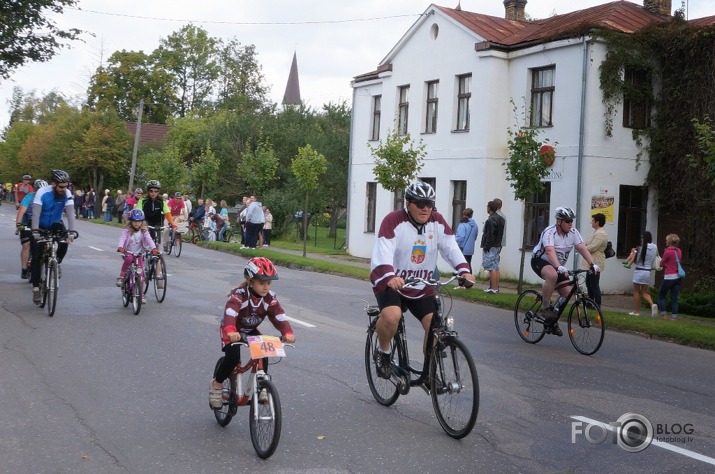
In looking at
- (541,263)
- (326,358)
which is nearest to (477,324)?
(541,263)

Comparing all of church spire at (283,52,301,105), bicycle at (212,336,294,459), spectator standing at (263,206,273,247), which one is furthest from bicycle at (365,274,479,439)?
church spire at (283,52,301,105)

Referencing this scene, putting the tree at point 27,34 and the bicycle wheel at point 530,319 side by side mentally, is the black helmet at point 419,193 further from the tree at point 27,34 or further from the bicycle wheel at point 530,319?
the tree at point 27,34

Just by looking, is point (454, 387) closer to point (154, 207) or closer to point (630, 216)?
point (154, 207)

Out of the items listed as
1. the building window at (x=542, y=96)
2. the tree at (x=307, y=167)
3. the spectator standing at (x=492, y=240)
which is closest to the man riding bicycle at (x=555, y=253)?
the spectator standing at (x=492, y=240)

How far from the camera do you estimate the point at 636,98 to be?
77.0 feet

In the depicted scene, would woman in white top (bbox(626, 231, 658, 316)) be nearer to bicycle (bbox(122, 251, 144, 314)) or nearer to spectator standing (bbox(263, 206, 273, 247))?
bicycle (bbox(122, 251, 144, 314))

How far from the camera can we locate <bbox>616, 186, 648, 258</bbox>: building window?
23.8 meters

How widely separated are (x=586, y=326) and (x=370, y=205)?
70.8 feet

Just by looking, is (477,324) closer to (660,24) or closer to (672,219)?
(672,219)

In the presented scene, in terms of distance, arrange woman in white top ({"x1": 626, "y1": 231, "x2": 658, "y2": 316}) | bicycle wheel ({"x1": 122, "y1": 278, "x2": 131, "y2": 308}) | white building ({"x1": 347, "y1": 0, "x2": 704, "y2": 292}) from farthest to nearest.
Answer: white building ({"x1": 347, "y1": 0, "x2": 704, "y2": 292}), woman in white top ({"x1": 626, "y1": 231, "x2": 658, "y2": 316}), bicycle wheel ({"x1": 122, "y1": 278, "x2": 131, "y2": 308})

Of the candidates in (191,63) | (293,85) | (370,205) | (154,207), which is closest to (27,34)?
(154,207)

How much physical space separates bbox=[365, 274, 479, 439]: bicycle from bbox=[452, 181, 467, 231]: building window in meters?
20.3

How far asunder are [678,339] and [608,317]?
1857 millimetres

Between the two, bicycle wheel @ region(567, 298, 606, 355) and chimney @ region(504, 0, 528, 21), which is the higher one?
chimney @ region(504, 0, 528, 21)
